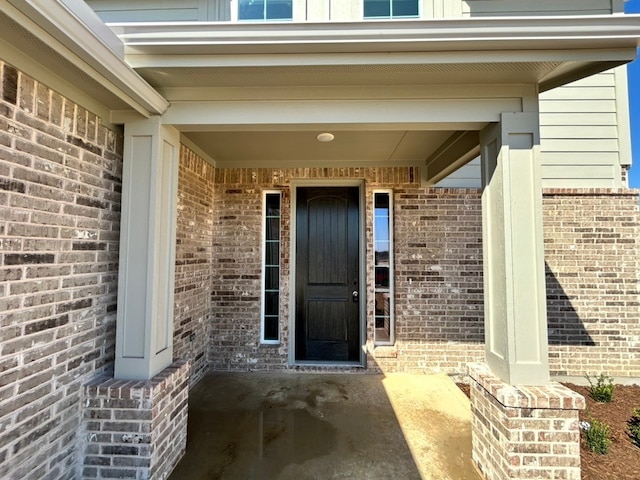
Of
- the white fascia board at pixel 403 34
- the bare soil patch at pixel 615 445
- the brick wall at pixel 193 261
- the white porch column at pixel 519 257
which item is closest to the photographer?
the white fascia board at pixel 403 34

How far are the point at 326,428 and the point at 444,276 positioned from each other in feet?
7.23

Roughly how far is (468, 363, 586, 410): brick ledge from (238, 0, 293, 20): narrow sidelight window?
337 centimetres

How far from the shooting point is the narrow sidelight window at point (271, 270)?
13.1ft

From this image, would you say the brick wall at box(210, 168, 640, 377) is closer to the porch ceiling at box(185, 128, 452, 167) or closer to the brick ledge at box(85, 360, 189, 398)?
the porch ceiling at box(185, 128, 452, 167)

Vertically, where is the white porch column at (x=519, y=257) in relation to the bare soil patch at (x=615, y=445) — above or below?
above

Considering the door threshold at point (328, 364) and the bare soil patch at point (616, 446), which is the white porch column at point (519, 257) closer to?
the bare soil patch at point (616, 446)

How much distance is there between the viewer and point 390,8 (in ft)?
9.56

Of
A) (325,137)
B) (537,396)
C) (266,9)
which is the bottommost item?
(537,396)

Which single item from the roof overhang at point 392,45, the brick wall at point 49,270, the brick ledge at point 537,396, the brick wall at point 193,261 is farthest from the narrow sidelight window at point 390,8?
the brick ledge at point 537,396

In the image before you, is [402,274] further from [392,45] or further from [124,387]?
[124,387]

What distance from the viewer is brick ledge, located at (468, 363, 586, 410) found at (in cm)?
193

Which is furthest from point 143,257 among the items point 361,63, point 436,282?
point 436,282

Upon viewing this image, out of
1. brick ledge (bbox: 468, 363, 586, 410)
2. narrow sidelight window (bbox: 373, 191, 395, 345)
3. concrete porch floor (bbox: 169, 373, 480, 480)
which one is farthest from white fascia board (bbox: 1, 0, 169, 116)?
brick ledge (bbox: 468, 363, 586, 410)

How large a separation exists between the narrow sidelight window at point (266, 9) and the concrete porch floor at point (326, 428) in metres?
3.57
